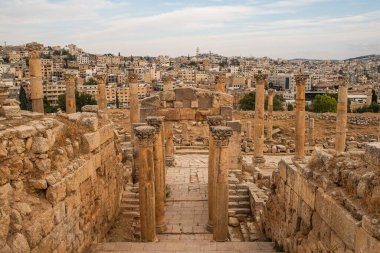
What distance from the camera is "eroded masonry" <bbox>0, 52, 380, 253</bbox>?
21.2 ft

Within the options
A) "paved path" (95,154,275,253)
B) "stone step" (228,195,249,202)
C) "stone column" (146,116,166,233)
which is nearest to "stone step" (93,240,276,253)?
"paved path" (95,154,275,253)

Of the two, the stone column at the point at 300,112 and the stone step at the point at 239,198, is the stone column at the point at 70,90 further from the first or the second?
the stone column at the point at 300,112

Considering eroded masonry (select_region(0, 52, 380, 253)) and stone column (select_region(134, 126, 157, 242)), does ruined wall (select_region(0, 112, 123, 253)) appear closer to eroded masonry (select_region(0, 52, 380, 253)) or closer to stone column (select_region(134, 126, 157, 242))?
eroded masonry (select_region(0, 52, 380, 253))

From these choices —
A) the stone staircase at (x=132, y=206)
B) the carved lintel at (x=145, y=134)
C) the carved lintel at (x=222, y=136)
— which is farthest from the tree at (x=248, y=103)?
the carved lintel at (x=145, y=134)

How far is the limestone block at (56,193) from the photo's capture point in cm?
751

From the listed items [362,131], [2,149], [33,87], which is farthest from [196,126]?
[2,149]

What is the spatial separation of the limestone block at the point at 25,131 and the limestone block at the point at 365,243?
242 inches

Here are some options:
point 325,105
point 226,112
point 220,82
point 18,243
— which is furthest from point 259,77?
point 325,105

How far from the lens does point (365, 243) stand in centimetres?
524

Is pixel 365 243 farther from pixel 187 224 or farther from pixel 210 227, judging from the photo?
pixel 187 224

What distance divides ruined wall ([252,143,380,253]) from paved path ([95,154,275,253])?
1.60m

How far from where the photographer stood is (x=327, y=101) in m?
58.7

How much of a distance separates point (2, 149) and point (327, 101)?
5764cm

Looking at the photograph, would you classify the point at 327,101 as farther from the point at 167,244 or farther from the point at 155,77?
the point at 155,77
